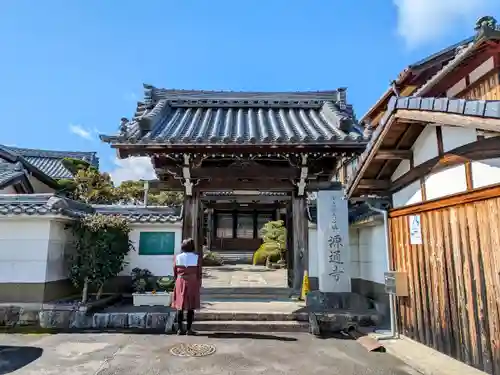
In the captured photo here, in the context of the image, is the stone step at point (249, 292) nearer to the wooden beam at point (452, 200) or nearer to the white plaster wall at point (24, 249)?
the white plaster wall at point (24, 249)

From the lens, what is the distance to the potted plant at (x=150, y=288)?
7.98m

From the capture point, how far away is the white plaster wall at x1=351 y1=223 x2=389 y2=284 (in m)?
7.51

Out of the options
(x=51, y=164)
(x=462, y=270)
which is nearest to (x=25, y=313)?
(x=462, y=270)

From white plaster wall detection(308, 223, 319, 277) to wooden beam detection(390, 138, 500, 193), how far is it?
9.22 feet

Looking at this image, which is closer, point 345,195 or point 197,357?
point 197,357

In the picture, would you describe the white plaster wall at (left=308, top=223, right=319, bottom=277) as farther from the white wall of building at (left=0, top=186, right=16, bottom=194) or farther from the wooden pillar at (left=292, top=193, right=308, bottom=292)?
the white wall of building at (left=0, top=186, right=16, bottom=194)

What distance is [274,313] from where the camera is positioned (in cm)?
700

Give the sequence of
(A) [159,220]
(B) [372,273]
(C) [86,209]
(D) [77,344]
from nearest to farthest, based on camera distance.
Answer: (D) [77,344], (B) [372,273], (A) [159,220], (C) [86,209]

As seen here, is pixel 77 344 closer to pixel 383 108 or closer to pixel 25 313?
pixel 25 313

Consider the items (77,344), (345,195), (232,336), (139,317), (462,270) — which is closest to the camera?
(462,270)

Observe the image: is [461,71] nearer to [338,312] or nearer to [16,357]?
[338,312]

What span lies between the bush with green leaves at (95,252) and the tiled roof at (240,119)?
1.98 meters

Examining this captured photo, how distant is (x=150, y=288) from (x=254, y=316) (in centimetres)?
283

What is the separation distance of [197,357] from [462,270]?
381cm
